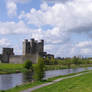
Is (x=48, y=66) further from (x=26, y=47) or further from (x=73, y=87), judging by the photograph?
(x=73, y=87)

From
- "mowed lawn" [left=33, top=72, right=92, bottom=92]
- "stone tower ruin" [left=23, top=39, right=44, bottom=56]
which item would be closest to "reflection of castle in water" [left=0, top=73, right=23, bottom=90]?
"mowed lawn" [left=33, top=72, right=92, bottom=92]

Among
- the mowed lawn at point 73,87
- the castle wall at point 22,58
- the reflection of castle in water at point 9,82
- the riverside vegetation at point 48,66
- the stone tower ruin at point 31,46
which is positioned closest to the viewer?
the mowed lawn at point 73,87

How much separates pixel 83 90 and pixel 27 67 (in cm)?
5079

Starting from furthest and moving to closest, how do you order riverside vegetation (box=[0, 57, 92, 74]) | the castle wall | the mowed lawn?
the castle wall → riverside vegetation (box=[0, 57, 92, 74]) → the mowed lawn

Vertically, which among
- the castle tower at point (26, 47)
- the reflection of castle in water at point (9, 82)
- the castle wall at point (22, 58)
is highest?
the castle tower at point (26, 47)

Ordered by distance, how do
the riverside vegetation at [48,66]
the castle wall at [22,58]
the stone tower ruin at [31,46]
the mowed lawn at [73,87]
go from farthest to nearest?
the stone tower ruin at [31,46]
the castle wall at [22,58]
the riverside vegetation at [48,66]
the mowed lawn at [73,87]

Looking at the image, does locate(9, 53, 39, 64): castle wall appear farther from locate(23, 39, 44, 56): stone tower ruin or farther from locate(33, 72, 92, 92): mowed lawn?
locate(33, 72, 92, 92): mowed lawn

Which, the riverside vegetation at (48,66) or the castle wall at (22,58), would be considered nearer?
the riverside vegetation at (48,66)

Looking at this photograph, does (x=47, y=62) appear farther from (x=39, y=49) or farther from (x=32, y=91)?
(x=32, y=91)

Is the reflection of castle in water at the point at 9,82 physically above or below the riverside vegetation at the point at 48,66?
below

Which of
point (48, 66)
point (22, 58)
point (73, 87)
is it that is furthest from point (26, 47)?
point (73, 87)

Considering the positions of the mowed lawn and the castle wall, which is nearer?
the mowed lawn

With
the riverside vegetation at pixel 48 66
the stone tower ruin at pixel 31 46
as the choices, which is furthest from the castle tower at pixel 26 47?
the riverside vegetation at pixel 48 66

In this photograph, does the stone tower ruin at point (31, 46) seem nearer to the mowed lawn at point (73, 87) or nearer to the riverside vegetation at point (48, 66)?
the riverside vegetation at point (48, 66)
